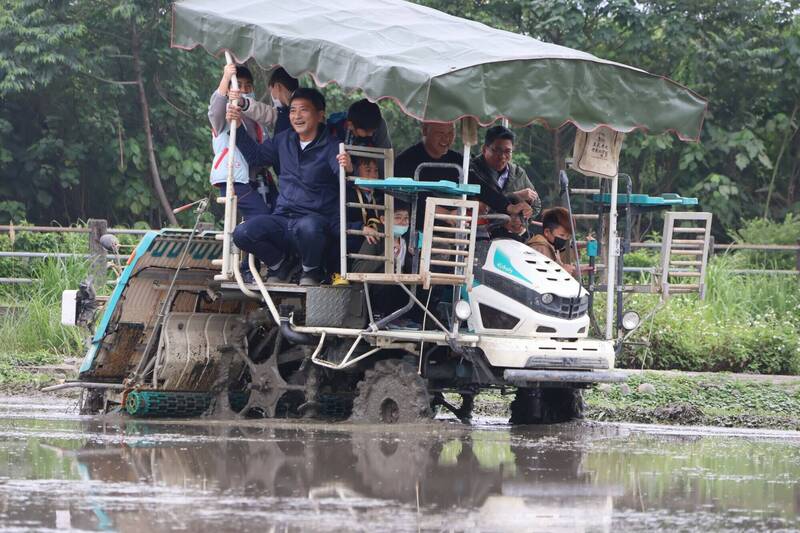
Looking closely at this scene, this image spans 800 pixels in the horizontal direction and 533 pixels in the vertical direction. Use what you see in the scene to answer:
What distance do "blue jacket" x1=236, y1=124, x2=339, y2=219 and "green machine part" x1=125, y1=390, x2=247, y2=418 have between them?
1.74 metres

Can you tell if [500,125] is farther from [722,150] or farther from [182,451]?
[722,150]

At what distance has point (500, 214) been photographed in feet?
36.2

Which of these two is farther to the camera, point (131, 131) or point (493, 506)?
point (131, 131)

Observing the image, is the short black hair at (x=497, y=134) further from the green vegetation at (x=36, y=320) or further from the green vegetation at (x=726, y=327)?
the green vegetation at (x=36, y=320)

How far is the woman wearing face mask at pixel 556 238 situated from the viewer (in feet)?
37.6

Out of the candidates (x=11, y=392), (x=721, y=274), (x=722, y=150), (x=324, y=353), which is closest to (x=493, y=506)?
(x=324, y=353)

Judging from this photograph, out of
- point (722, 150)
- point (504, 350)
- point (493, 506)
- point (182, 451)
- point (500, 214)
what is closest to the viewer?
point (493, 506)

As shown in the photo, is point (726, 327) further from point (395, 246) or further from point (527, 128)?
point (527, 128)

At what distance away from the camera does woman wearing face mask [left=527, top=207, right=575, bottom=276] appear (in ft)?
37.6

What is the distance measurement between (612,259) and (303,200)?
7.95ft

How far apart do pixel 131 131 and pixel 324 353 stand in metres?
15.8

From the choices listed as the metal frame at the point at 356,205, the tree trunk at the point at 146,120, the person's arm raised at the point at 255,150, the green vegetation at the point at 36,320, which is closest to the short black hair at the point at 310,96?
the person's arm raised at the point at 255,150

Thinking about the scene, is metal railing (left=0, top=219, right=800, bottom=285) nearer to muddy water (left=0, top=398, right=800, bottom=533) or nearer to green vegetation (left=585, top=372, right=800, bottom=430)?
green vegetation (left=585, top=372, right=800, bottom=430)

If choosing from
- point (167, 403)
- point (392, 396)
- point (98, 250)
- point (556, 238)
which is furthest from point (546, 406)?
point (98, 250)
